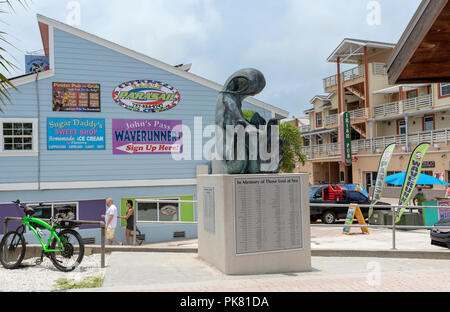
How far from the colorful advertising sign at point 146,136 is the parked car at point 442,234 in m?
9.60

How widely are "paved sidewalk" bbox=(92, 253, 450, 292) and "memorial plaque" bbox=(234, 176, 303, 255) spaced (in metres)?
0.54

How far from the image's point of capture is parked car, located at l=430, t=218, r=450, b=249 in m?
10.9

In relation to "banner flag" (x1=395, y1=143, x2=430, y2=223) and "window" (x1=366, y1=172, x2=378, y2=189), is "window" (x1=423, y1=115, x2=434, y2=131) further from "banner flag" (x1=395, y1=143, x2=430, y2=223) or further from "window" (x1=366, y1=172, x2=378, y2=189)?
"banner flag" (x1=395, y1=143, x2=430, y2=223)

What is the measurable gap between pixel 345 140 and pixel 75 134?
27776 mm

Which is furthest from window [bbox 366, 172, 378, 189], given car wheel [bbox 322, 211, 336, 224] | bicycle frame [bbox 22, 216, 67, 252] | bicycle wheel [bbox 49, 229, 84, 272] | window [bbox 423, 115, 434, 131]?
bicycle frame [bbox 22, 216, 67, 252]

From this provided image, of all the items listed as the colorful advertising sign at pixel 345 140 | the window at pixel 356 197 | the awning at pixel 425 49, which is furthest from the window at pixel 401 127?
the awning at pixel 425 49

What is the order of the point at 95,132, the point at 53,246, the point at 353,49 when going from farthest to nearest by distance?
the point at 353,49, the point at 95,132, the point at 53,246

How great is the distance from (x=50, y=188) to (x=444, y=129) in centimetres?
2739

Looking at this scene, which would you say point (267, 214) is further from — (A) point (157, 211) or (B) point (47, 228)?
(A) point (157, 211)

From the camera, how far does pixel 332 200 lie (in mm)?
18984

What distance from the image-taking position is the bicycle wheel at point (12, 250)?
7703 mm

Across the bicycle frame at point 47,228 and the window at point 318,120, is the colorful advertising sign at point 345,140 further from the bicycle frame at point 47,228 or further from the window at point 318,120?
the bicycle frame at point 47,228

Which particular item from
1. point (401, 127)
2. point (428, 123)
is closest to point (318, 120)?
point (401, 127)
